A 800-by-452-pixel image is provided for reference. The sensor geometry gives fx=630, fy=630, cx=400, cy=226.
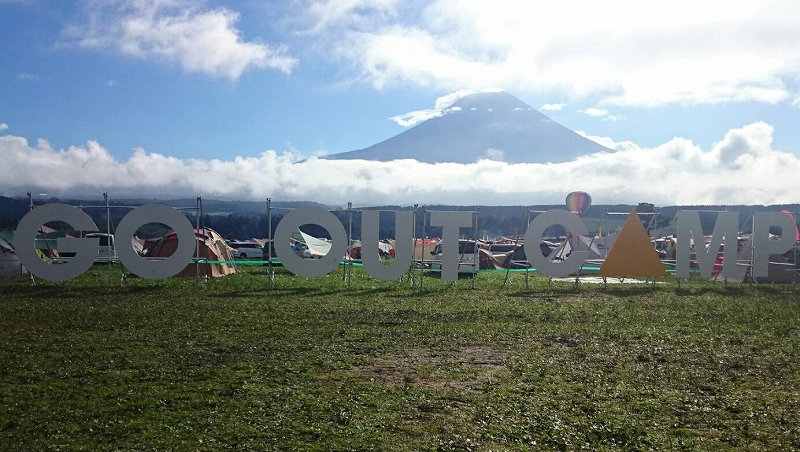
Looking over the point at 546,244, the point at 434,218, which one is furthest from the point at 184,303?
the point at 546,244

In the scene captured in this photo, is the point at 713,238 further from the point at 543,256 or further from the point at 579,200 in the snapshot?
the point at 579,200

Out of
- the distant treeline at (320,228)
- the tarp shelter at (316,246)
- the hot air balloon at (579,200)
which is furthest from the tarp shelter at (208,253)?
the hot air balloon at (579,200)

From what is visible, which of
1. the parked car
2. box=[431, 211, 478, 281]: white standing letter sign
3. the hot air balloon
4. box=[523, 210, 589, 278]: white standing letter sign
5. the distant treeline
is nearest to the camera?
box=[431, 211, 478, 281]: white standing letter sign

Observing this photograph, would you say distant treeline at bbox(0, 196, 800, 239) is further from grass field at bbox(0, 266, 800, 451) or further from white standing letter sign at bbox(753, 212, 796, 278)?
grass field at bbox(0, 266, 800, 451)

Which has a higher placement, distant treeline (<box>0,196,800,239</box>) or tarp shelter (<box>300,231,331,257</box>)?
distant treeline (<box>0,196,800,239</box>)

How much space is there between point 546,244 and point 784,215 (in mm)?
13393

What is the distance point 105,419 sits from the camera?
20.8 ft

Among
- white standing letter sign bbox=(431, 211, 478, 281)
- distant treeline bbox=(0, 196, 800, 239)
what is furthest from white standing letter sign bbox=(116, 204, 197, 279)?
distant treeline bbox=(0, 196, 800, 239)

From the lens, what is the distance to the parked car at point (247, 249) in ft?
116

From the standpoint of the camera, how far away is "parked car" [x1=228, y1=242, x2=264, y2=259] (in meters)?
35.3

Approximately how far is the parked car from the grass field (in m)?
19.7

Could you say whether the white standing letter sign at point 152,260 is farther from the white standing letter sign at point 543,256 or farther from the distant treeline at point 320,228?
the white standing letter sign at point 543,256

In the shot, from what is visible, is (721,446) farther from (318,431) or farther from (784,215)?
(784,215)

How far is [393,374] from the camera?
8.41m
